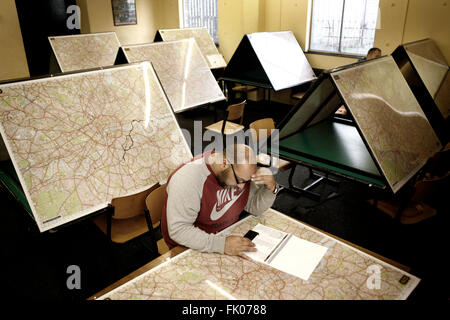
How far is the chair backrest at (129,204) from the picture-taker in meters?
2.45

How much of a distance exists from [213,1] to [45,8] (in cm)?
388

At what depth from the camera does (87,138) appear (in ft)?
8.63

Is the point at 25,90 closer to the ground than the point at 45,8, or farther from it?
closer to the ground

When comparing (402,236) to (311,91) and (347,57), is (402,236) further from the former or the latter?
(347,57)

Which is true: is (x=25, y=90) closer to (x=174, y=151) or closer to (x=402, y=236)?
(x=174, y=151)

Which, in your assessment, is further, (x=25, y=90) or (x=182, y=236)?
(x=25, y=90)

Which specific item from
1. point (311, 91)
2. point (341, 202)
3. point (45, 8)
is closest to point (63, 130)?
point (311, 91)

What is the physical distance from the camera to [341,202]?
4062 mm

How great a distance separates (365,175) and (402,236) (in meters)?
1.14

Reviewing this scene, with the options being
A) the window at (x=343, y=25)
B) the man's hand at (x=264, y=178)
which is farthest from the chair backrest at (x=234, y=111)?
the window at (x=343, y=25)

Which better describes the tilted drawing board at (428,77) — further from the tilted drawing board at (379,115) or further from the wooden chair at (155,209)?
the wooden chair at (155,209)

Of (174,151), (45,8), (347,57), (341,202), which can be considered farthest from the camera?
(45,8)
